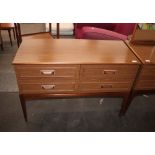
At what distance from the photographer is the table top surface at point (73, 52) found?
1.33 meters

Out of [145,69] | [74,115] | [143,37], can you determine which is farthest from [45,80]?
[143,37]

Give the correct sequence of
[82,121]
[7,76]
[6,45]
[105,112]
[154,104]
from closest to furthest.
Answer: [82,121] → [105,112] → [154,104] → [7,76] → [6,45]

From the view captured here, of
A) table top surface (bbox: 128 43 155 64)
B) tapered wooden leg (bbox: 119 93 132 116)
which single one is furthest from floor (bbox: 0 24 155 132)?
table top surface (bbox: 128 43 155 64)

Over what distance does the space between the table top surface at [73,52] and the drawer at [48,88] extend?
0.25 metres

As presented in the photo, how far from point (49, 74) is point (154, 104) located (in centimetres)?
146

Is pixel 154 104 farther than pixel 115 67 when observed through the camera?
Yes

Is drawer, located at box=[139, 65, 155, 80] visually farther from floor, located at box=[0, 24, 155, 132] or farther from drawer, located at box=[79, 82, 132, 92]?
floor, located at box=[0, 24, 155, 132]

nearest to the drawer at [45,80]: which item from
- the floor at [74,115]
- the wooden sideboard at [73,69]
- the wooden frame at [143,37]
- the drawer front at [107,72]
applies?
the wooden sideboard at [73,69]

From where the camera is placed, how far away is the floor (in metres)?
1.73

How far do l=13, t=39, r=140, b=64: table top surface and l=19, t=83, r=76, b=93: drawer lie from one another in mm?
248

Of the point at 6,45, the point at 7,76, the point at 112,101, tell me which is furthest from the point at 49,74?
the point at 6,45

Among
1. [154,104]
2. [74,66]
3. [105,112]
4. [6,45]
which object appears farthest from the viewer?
[6,45]
